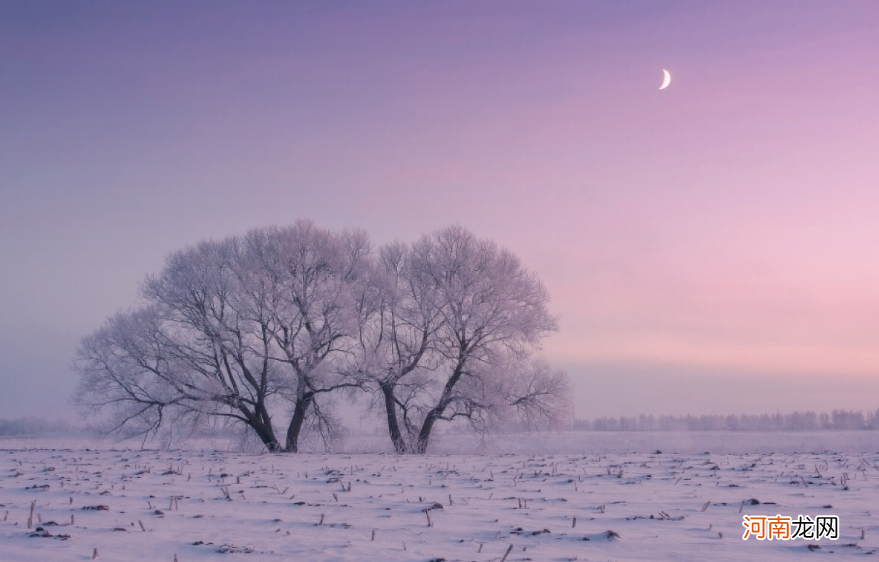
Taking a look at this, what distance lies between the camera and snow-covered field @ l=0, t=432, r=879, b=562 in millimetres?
6645

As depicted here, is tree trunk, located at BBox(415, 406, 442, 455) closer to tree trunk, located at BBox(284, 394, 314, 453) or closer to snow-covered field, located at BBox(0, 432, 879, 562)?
tree trunk, located at BBox(284, 394, 314, 453)

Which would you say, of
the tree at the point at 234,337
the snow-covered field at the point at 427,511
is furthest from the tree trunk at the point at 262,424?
the snow-covered field at the point at 427,511

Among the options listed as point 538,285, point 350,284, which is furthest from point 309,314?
point 538,285

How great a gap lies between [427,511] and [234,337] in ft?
69.0

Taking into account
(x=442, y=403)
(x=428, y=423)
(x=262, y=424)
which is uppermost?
(x=442, y=403)

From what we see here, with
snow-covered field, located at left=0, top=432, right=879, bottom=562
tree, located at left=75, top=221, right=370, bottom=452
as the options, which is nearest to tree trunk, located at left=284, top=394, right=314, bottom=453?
tree, located at left=75, top=221, right=370, bottom=452

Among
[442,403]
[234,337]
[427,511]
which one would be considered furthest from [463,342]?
[427,511]

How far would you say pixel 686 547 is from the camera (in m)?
6.72

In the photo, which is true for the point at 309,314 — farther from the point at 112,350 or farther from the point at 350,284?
the point at 112,350

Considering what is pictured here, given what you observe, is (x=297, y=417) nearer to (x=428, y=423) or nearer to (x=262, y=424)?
(x=262, y=424)

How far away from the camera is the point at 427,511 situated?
874 cm

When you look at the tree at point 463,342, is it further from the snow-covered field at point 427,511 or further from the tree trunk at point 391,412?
the snow-covered field at point 427,511

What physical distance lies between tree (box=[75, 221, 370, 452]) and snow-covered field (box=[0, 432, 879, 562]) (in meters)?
12.9

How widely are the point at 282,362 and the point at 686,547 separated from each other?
23.7 metres
